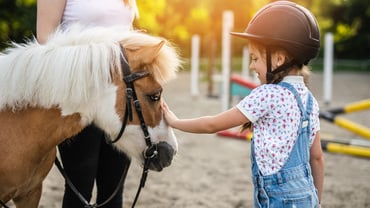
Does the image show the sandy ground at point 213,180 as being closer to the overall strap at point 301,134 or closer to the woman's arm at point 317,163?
the woman's arm at point 317,163

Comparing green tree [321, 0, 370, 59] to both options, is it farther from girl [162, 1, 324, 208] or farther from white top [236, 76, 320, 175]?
white top [236, 76, 320, 175]

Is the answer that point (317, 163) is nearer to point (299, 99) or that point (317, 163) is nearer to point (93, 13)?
point (299, 99)

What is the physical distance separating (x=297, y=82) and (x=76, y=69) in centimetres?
92

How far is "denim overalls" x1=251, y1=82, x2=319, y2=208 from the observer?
2.20 metres

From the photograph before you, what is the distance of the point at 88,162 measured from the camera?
2.59m

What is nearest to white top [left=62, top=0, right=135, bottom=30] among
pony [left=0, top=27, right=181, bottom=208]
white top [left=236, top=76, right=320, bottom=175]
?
pony [left=0, top=27, right=181, bottom=208]

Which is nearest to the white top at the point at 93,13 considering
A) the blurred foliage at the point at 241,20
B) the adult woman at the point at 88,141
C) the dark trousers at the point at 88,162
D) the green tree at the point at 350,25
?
the adult woman at the point at 88,141

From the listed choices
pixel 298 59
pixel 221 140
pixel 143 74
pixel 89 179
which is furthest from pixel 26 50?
pixel 221 140

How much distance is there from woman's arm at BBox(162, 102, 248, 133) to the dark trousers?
45cm

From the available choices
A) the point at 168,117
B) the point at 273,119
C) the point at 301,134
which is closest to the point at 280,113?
the point at 273,119

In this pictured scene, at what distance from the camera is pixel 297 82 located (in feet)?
7.36

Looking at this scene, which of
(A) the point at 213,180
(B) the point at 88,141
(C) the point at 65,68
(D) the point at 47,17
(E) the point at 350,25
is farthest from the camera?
(E) the point at 350,25

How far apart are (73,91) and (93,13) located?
0.47 meters

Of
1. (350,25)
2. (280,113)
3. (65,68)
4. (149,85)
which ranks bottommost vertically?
(350,25)
